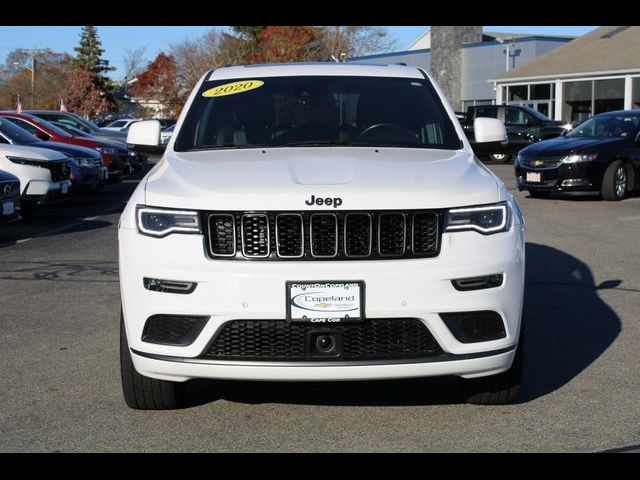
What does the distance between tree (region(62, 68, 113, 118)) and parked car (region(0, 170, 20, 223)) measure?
69.7 meters

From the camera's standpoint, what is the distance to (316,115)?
6.23 metres

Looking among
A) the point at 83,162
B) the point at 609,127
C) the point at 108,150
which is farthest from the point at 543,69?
the point at 83,162

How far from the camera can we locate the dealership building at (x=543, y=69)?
41.6 meters

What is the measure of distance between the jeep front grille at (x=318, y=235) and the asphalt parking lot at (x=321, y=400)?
2.91 feet

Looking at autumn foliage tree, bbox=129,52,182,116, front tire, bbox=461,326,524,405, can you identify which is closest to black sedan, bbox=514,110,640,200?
front tire, bbox=461,326,524,405

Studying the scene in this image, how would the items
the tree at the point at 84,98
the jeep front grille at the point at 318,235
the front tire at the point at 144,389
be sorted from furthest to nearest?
the tree at the point at 84,98, the front tire at the point at 144,389, the jeep front grille at the point at 318,235

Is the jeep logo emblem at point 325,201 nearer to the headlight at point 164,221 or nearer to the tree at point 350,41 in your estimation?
the headlight at point 164,221

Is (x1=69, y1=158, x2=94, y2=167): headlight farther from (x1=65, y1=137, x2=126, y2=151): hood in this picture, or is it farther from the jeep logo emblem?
the jeep logo emblem

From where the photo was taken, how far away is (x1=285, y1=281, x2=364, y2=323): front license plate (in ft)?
14.8

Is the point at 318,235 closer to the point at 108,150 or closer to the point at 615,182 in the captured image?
the point at 615,182

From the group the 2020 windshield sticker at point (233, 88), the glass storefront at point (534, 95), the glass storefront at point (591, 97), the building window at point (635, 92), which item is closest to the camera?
the 2020 windshield sticker at point (233, 88)

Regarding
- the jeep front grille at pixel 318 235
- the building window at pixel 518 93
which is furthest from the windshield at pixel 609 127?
the building window at pixel 518 93

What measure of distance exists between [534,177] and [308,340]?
46.7ft
